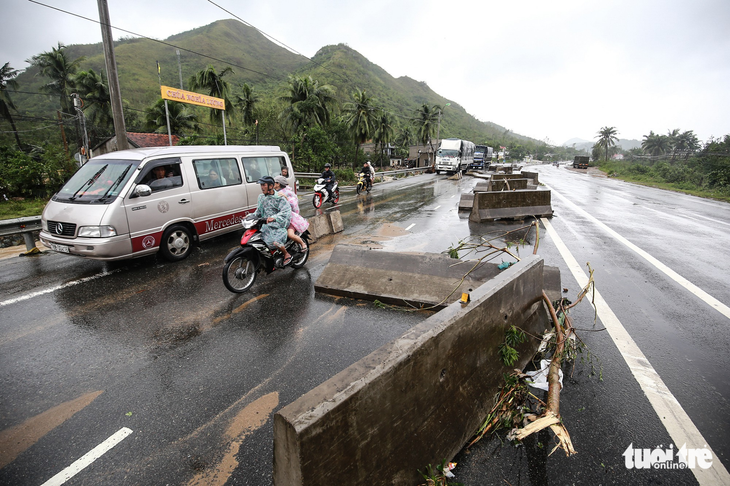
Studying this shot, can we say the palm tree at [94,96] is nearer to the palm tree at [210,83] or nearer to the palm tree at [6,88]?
the palm tree at [6,88]

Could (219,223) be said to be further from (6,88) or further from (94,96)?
(6,88)

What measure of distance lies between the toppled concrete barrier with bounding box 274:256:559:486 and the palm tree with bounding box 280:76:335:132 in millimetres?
37129

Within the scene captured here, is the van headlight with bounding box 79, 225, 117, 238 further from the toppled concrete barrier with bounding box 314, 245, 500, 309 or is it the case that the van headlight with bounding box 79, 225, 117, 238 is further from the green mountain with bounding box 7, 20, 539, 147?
the green mountain with bounding box 7, 20, 539, 147

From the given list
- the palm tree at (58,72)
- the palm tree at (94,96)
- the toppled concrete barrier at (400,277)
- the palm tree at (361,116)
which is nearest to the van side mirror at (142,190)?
the toppled concrete barrier at (400,277)

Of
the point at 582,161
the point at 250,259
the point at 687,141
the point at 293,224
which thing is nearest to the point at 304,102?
the point at 293,224

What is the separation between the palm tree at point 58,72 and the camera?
51.9 meters

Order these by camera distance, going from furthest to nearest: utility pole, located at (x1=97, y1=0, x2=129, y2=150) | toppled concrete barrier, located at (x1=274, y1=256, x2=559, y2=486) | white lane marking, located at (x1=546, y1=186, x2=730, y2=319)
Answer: utility pole, located at (x1=97, y1=0, x2=129, y2=150)
white lane marking, located at (x1=546, y1=186, x2=730, y2=319)
toppled concrete barrier, located at (x1=274, y1=256, x2=559, y2=486)

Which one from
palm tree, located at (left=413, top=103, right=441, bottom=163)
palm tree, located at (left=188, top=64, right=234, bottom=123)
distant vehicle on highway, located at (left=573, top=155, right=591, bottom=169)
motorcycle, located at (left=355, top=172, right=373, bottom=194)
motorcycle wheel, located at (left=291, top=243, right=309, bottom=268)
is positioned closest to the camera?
motorcycle wheel, located at (left=291, top=243, right=309, bottom=268)

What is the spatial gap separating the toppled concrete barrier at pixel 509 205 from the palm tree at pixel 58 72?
218 ft

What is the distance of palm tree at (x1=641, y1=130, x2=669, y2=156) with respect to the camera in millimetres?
93775

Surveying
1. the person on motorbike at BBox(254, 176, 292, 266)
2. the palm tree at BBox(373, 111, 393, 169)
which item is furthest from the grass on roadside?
the palm tree at BBox(373, 111, 393, 169)

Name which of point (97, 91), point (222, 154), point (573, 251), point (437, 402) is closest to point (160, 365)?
point (437, 402)

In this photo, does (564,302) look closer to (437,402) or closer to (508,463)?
(508,463)

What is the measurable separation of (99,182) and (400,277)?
5727 mm
